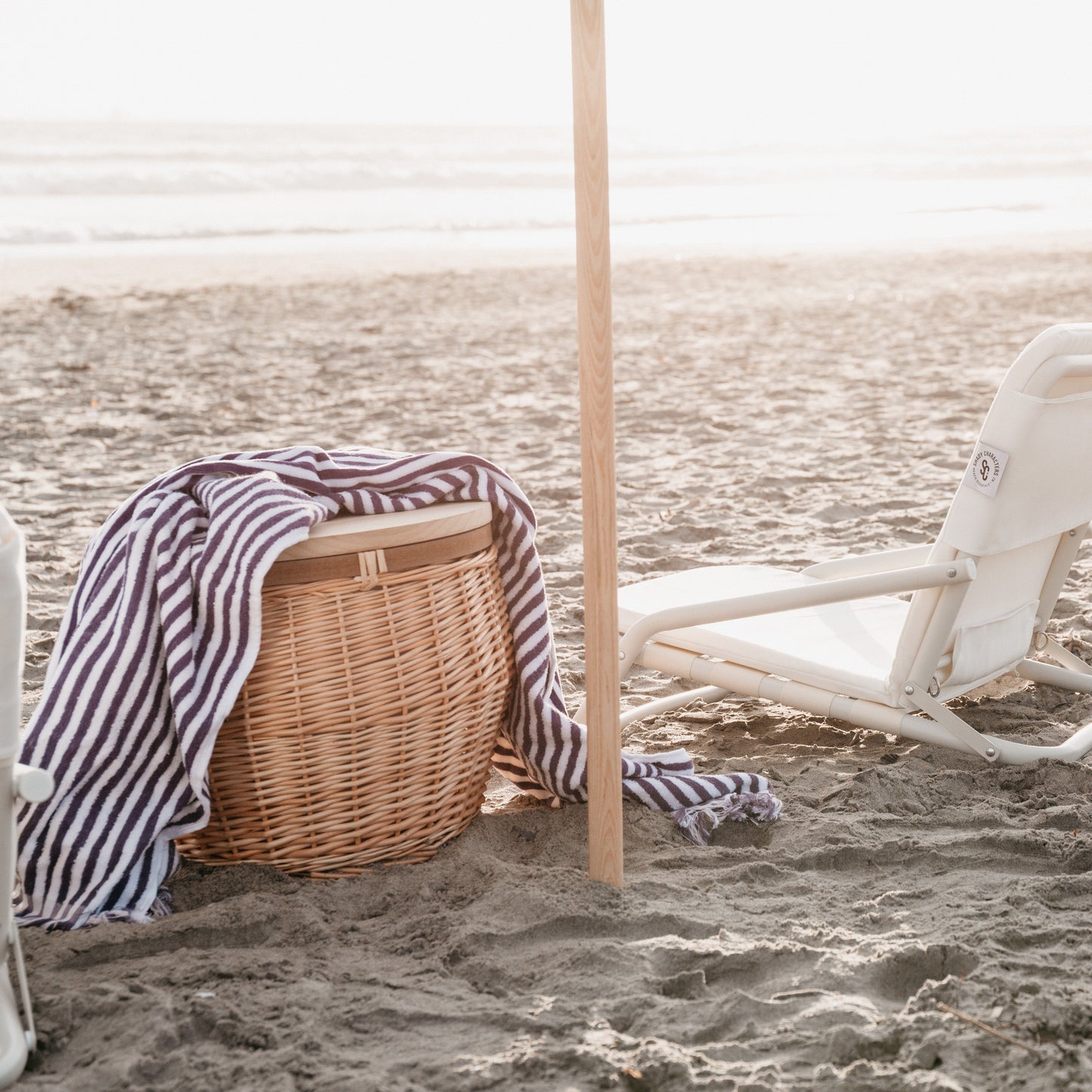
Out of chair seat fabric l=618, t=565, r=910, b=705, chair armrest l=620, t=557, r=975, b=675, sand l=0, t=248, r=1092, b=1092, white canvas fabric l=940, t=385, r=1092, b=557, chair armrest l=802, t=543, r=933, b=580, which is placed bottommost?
sand l=0, t=248, r=1092, b=1092

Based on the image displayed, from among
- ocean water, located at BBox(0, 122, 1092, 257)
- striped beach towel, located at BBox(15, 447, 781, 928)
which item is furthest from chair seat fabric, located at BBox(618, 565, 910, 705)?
ocean water, located at BBox(0, 122, 1092, 257)

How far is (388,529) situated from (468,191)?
18538mm

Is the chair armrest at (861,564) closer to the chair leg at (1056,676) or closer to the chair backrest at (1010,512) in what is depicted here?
the chair backrest at (1010,512)

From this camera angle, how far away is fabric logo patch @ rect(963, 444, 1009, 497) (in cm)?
249

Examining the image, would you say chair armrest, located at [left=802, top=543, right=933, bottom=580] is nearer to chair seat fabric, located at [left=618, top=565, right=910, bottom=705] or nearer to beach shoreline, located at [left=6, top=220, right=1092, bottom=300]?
chair seat fabric, located at [left=618, top=565, right=910, bottom=705]

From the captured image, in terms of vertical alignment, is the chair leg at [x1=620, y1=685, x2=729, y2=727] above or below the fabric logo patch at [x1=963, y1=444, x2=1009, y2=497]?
below

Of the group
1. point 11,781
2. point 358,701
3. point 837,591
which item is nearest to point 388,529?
point 358,701

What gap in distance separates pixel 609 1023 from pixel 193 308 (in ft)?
29.9

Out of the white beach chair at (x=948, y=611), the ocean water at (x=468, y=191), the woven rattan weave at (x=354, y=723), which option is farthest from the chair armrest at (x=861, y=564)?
the ocean water at (x=468, y=191)

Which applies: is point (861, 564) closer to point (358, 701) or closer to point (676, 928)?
point (676, 928)

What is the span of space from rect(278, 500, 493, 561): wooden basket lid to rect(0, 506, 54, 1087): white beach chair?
55cm

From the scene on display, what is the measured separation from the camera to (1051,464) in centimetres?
259

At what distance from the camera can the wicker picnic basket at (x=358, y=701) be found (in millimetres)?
2041

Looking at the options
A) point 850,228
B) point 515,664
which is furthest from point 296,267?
point 515,664
